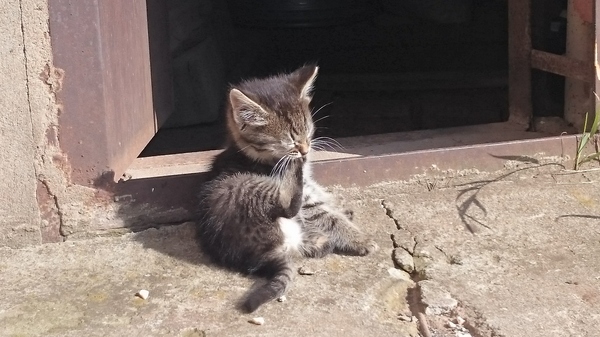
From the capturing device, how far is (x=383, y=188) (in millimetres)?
3377

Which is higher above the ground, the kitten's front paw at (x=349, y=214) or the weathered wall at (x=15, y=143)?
the weathered wall at (x=15, y=143)

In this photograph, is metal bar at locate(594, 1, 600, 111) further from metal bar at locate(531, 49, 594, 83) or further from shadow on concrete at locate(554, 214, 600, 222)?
shadow on concrete at locate(554, 214, 600, 222)

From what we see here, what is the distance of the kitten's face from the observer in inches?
116

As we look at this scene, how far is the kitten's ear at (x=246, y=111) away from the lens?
2.89 m

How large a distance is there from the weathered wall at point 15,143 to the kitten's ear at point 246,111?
775mm

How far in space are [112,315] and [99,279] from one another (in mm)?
289

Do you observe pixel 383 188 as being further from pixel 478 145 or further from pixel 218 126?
pixel 218 126

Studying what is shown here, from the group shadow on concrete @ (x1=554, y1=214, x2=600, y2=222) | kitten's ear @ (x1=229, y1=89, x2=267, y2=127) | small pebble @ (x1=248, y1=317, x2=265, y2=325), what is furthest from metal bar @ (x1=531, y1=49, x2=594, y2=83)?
small pebble @ (x1=248, y1=317, x2=265, y2=325)

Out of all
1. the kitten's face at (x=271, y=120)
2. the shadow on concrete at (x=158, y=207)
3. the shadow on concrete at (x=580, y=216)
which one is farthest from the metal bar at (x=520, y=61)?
the shadow on concrete at (x=158, y=207)

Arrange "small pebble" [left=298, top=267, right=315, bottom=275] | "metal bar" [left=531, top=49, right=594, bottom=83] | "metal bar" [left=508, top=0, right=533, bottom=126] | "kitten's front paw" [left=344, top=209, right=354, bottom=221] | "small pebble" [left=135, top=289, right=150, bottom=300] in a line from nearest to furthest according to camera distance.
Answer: "small pebble" [left=135, top=289, right=150, bottom=300], "small pebble" [left=298, top=267, right=315, bottom=275], "kitten's front paw" [left=344, top=209, right=354, bottom=221], "metal bar" [left=531, top=49, right=594, bottom=83], "metal bar" [left=508, top=0, right=533, bottom=126]

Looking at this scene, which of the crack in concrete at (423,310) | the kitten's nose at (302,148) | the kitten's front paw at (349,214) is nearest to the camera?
the crack in concrete at (423,310)

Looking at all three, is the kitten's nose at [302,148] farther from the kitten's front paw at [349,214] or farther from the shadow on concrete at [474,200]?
the shadow on concrete at [474,200]

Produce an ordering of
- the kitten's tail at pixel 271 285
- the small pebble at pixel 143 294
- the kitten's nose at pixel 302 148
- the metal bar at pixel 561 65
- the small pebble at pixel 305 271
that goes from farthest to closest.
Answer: the metal bar at pixel 561 65 → the kitten's nose at pixel 302 148 → the small pebble at pixel 305 271 → the small pebble at pixel 143 294 → the kitten's tail at pixel 271 285

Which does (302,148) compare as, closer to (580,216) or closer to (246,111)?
(246,111)
